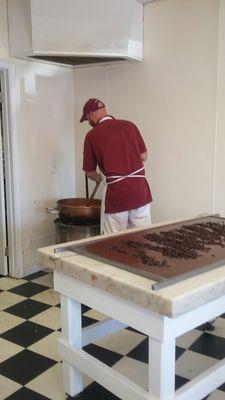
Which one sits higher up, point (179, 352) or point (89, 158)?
point (89, 158)

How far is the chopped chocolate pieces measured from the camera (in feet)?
5.87

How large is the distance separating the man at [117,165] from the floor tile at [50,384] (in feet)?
3.68

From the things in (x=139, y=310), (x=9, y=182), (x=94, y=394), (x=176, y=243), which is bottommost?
(x=94, y=394)

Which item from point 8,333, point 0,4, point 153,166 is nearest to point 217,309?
point 8,333

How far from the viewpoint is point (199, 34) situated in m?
3.10

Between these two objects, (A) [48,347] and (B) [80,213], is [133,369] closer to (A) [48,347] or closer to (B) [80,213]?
(A) [48,347]

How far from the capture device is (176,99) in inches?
130

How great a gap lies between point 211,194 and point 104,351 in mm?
1460

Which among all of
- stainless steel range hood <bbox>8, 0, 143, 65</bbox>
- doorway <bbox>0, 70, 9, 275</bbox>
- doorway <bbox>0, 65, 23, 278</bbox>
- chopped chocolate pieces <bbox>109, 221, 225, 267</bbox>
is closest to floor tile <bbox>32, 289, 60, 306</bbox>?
doorway <bbox>0, 65, 23, 278</bbox>

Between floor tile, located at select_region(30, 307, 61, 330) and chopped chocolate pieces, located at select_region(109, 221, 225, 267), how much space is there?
107cm

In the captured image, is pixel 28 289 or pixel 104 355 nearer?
pixel 104 355

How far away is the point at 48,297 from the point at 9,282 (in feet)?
1.71

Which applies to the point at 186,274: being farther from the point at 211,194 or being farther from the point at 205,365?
the point at 211,194

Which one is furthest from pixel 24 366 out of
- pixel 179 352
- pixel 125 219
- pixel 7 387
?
pixel 125 219
